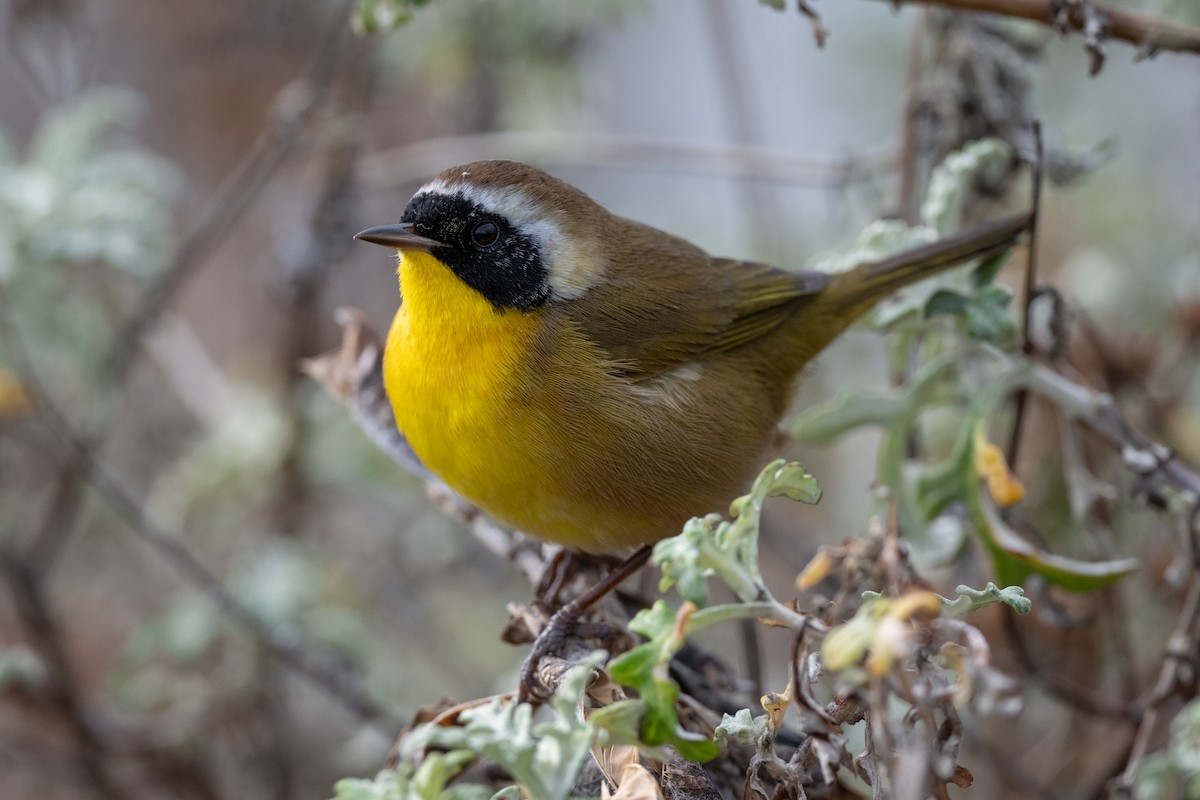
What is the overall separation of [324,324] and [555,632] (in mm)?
3099

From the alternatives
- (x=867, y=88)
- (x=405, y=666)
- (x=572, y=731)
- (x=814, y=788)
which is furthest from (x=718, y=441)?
(x=867, y=88)

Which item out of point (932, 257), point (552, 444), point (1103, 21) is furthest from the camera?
point (932, 257)

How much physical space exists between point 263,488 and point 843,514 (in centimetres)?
204

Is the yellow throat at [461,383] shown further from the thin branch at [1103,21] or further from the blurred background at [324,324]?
the thin branch at [1103,21]

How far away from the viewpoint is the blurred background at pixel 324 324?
9.96 feet

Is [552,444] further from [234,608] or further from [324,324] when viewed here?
[324,324]

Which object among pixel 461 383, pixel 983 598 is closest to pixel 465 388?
pixel 461 383

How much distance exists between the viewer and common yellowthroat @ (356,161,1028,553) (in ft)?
7.13

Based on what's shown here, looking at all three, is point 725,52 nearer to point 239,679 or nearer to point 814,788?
point 239,679

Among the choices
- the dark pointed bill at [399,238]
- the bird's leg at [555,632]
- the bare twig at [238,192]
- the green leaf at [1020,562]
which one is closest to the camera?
the bird's leg at [555,632]

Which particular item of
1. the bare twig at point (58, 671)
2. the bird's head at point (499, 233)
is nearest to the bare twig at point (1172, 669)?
the bird's head at point (499, 233)

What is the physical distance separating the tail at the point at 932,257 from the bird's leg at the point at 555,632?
0.84 metres

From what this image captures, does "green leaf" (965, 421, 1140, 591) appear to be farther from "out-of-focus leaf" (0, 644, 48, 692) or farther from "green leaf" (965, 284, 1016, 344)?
"out-of-focus leaf" (0, 644, 48, 692)

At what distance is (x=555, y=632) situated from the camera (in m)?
1.84
